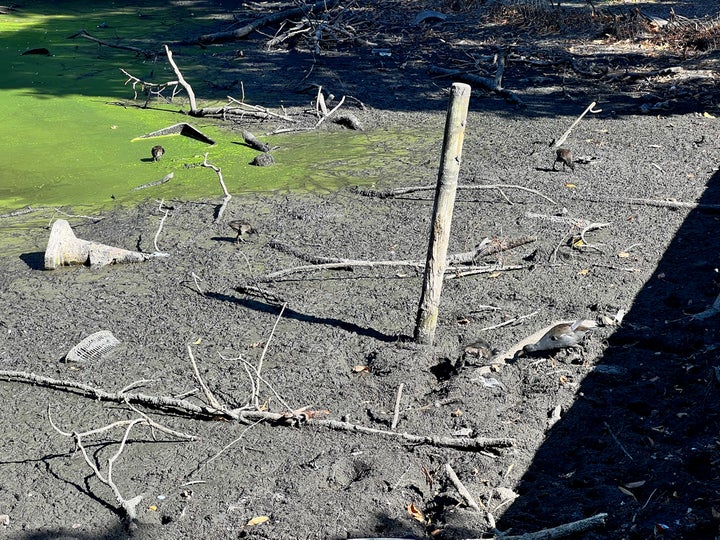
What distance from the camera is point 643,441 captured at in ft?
13.2

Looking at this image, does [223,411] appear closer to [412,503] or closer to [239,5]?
[412,503]

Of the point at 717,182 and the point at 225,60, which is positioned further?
the point at 225,60

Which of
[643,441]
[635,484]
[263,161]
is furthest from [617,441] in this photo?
[263,161]

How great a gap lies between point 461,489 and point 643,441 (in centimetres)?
96

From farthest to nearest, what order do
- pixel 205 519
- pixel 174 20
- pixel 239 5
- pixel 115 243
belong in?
pixel 239 5 → pixel 174 20 → pixel 115 243 → pixel 205 519

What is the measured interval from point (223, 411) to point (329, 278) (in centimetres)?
203

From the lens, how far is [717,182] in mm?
7844

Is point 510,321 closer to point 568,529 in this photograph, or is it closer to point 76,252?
point 568,529

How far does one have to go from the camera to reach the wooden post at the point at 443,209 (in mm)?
4535

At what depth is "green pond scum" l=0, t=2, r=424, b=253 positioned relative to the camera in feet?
26.9

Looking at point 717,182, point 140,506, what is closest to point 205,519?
point 140,506

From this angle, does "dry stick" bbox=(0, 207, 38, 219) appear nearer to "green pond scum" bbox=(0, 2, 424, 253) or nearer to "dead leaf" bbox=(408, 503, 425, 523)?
"green pond scum" bbox=(0, 2, 424, 253)

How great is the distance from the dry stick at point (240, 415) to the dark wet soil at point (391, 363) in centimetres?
3

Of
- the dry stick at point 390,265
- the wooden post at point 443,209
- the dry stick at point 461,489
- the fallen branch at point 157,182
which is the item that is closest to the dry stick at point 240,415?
the dry stick at point 461,489
